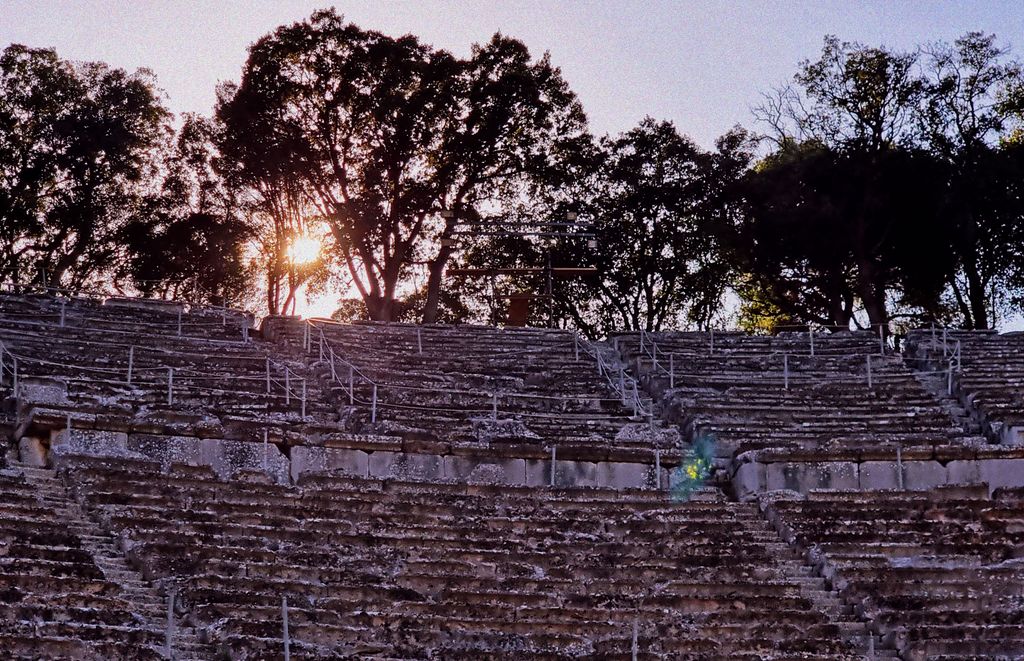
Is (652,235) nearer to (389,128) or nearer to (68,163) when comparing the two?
(389,128)

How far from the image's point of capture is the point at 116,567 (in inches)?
554

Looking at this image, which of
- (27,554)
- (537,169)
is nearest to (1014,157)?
(537,169)

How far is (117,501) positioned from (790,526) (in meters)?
5.99

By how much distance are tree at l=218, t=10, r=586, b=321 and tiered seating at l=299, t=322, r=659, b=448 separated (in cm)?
575

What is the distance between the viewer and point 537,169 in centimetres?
3312

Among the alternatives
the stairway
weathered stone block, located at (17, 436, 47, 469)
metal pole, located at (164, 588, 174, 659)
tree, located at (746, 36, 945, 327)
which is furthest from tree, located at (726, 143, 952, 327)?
metal pole, located at (164, 588, 174, 659)

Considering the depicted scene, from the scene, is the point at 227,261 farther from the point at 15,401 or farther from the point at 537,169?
the point at 15,401

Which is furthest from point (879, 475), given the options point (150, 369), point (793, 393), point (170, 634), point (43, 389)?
point (170, 634)

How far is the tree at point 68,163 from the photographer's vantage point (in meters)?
31.7

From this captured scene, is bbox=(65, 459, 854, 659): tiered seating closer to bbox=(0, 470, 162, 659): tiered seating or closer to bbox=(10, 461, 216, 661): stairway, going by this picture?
bbox=(10, 461, 216, 661): stairway

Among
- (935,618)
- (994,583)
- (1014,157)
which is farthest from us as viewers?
(1014,157)

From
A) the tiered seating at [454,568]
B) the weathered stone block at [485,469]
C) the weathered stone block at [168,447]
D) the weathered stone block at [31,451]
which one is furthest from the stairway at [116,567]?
the weathered stone block at [485,469]

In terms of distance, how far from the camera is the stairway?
12.8 metres

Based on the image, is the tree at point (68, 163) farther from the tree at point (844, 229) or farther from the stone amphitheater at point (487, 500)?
the tree at point (844, 229)
